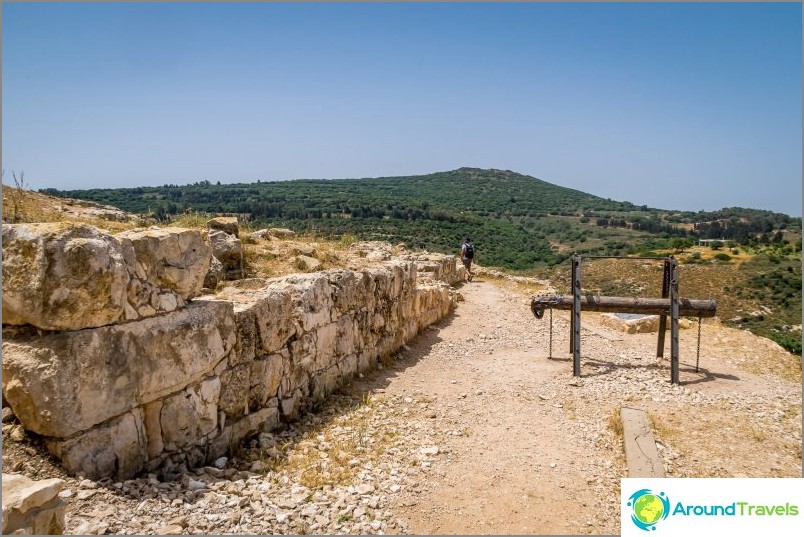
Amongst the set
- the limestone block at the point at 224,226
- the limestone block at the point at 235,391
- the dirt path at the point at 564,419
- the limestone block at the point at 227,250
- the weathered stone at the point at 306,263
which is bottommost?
the dirt path at the point at 564,419

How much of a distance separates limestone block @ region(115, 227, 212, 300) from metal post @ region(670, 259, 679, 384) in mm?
7747

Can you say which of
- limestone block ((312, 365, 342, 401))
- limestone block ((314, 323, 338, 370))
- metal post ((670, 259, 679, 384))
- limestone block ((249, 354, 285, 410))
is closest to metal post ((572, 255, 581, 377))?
metal post ((670, 259, 679, 384))

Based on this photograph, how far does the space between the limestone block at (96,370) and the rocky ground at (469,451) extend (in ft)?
1.21

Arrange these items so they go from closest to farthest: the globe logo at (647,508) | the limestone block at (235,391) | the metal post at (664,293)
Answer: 1. the globe logo at (647,508)
2. the limestone block at (235,391)
3. the metal post at (664,293)

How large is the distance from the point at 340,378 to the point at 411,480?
9.59 feet

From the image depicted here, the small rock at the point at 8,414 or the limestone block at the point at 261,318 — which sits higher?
the limestone block at the point at 261,318

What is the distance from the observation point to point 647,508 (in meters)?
4.47

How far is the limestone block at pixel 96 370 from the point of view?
12.7 ft

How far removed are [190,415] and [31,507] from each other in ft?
5.92

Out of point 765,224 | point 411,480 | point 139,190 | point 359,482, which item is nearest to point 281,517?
point 359,482

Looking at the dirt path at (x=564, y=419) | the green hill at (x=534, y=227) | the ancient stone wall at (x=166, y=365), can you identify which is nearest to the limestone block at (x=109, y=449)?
the ancient stone wall at (x=166, y=365)

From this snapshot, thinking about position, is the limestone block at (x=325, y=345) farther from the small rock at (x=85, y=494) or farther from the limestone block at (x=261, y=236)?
the small rock at (x=85, y=494)

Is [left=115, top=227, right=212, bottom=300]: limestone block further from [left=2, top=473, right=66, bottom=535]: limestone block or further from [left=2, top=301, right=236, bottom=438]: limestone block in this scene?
[left=2, top=473, right=66, bottom=535]: limestone block

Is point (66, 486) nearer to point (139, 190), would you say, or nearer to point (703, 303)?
point (703, 303)
